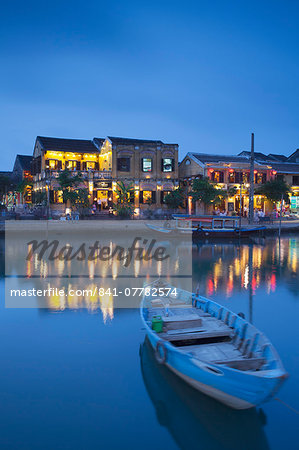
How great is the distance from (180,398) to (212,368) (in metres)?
1.67

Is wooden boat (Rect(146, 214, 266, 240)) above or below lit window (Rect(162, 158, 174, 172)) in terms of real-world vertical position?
below

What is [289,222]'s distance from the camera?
46625 mm

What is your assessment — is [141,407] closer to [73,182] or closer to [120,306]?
[120,306]

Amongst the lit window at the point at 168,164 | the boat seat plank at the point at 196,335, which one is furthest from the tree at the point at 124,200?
the boat seat plank at the point at 196,335

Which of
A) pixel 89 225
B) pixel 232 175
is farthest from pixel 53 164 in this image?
pixel 232 175

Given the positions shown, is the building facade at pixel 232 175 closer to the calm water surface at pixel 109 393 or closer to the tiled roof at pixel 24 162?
the tiled roof at pixel 24 162

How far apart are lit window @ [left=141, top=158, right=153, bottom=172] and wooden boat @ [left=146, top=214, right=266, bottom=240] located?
9.67 meters

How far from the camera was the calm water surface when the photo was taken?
280 inches

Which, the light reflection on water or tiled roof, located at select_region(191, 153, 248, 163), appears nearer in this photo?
the light reflection on water

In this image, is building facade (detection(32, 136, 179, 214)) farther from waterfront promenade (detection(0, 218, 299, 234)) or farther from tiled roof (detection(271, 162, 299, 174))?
tiled roof (detection(271, 162, 299, 174))

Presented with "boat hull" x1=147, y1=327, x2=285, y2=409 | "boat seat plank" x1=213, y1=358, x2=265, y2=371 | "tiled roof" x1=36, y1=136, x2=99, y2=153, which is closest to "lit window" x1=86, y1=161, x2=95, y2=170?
"tiled roof" x1=36, y1=136, x2=99, y2=153

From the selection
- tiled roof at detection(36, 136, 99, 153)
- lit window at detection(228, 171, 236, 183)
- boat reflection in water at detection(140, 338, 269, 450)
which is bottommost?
boat reflection in water at detection(140, 338, 269, 450)

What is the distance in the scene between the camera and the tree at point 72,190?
43.8 m

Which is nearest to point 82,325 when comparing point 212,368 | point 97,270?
point 212,368
